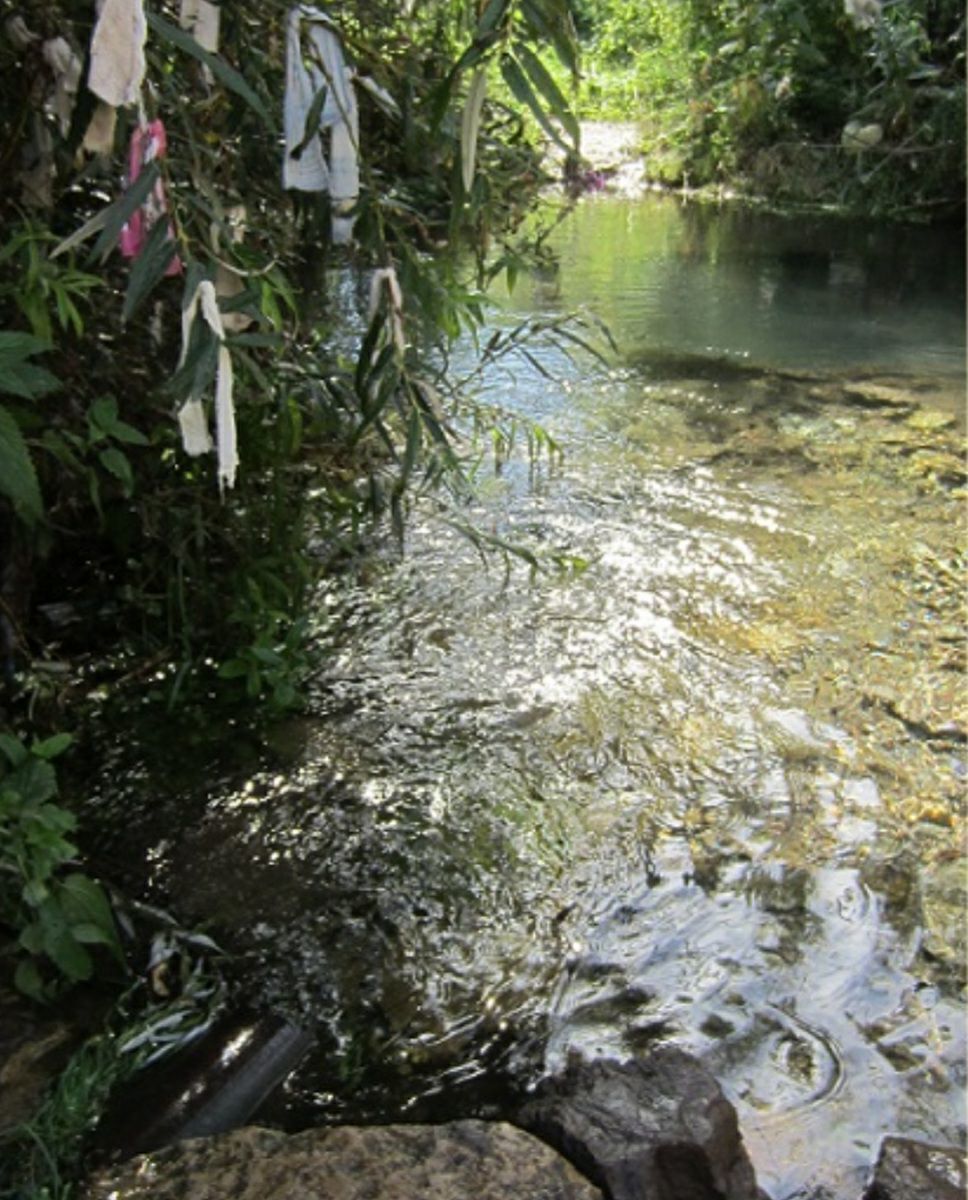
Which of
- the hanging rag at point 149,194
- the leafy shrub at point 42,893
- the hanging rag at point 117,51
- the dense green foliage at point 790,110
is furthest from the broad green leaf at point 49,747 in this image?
the dense green foliage at point 790,110

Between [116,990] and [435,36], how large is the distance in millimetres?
2098

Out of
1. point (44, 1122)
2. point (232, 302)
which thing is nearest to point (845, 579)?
point (232, 302)

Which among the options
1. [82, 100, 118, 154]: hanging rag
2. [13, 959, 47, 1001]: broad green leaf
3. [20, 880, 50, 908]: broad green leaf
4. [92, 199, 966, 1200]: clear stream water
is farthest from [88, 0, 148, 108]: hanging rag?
[92, 199, 966, 1200]: clear stream water

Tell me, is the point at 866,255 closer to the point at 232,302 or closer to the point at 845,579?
the point at 845,579

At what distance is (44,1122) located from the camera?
1.71 metres

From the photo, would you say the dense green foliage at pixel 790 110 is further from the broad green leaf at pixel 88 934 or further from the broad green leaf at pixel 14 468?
the broad green leaf at pixel 88 934

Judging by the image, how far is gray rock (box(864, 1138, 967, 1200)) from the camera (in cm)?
174

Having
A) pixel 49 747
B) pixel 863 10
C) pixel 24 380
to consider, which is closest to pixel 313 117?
pixel 24 380

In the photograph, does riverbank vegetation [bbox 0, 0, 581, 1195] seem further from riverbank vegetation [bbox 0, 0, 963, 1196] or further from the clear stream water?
the clear stream water

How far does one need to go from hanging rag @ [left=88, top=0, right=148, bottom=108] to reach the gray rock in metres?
1.78

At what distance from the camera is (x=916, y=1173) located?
1.77 meters

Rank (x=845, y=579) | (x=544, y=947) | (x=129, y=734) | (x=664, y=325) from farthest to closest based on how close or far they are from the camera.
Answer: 1. (x=664, y=325)
2. (x=845, y=579)
3. (x=129, y=734)
4. (x=544, y=947)

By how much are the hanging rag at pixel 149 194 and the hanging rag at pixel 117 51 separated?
10 cm

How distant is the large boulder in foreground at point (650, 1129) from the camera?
1720 mm
